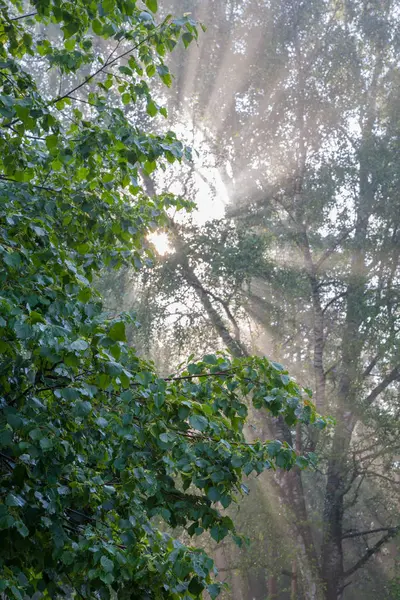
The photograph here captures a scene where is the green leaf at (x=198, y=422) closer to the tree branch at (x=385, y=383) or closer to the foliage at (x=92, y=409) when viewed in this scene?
the foliage at (x=92, y=409)

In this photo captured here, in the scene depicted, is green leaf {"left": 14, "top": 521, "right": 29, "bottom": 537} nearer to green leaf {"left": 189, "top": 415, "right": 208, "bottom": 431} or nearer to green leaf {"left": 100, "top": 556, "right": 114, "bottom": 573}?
green leaf {"left": 100, "top": 556, "right": 114, "bottom": 573}

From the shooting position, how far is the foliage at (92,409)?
4.09 m

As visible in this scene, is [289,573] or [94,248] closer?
[94,248]

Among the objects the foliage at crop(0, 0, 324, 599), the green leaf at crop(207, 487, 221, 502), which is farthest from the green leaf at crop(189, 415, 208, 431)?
the green leaf at crop(207, 487, 221, 502)

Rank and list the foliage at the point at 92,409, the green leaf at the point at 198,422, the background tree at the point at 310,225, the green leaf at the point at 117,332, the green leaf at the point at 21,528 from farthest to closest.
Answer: the background tree at the point at 310,225
the green leaf at the point at 198,422
the foliage at the point at 92,409
the green leaf at the point at 21,528
the green leaf at the point at 117,332

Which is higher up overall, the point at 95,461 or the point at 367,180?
the point at 367,180

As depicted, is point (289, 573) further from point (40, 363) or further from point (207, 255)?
point (40, 363)

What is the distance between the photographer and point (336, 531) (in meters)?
19.1

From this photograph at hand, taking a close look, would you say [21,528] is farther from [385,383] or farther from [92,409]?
[385,383]

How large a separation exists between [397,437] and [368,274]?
508 cm

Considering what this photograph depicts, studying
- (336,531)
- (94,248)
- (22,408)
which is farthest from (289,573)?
(22,408)

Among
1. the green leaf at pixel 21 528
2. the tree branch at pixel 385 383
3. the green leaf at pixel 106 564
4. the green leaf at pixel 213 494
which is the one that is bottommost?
the green leaf at pixel 21 528

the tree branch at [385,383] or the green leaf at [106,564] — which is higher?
the tree branch at [385,383]

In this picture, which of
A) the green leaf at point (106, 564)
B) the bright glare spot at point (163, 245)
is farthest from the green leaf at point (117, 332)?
the bright glare spot at point (163, 245)
